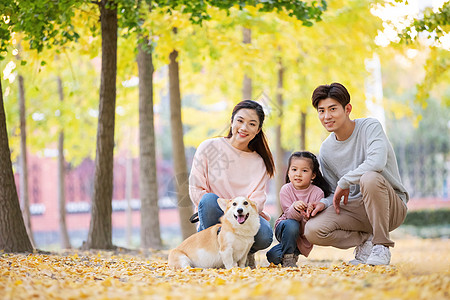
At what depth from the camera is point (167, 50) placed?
23.7ft

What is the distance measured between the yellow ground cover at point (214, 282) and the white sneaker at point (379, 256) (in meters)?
0.10

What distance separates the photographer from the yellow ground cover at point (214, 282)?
276 centimetres

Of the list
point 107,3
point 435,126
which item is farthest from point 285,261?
point 435,126

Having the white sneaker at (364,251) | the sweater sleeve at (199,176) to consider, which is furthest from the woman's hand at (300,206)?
the sweater sleeve at (199,176)

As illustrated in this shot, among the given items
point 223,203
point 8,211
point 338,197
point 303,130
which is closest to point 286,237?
point 338,197

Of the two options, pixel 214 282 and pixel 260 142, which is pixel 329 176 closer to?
pixel 260 142

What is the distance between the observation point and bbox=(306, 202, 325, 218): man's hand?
436cm

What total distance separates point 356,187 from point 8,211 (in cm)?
358

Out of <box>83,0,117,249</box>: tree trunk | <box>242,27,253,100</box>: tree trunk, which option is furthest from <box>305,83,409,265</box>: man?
<box>242,27,253,100</box>: tree trunk

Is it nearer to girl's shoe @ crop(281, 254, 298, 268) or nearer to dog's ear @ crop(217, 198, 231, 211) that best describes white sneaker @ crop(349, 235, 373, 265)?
girl's shoe @ crop(281, 254, 298, 268)

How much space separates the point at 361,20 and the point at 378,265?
19.0ft

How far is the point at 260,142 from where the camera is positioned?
4.73 metres

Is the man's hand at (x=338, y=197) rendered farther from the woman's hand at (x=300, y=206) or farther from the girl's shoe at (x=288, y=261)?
the girl's shoe at (x=288, y=261)

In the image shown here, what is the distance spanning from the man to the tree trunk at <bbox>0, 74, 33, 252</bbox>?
3.08 metres
